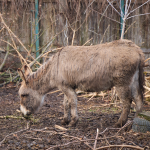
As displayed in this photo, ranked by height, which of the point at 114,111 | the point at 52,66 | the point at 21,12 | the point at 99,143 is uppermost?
the point at 21,12

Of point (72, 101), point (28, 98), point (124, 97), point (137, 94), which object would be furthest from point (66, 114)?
point (137, 94)

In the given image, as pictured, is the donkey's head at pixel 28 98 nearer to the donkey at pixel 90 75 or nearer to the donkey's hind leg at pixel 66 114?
the donkey at pixel 90 75

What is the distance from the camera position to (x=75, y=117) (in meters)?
4.46

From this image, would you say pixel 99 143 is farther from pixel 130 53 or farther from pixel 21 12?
pixel 21 12

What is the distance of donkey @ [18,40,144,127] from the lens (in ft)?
13.6

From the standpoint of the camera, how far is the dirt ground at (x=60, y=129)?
3268 mm

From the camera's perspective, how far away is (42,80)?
482 centimetres

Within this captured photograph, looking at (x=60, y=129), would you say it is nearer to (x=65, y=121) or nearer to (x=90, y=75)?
(x=65, y=121)

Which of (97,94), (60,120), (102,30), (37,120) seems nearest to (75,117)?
(60,120)

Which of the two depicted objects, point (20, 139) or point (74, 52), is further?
point (74, 52)

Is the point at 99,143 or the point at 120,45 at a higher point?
the point at 120,45

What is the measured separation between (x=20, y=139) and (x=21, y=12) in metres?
6.16

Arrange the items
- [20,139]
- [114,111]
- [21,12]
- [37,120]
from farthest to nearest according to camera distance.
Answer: [21,12] < [114,111] < [37,120] < [20,139]

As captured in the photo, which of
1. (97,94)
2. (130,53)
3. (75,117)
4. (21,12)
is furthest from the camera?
(21,12)
